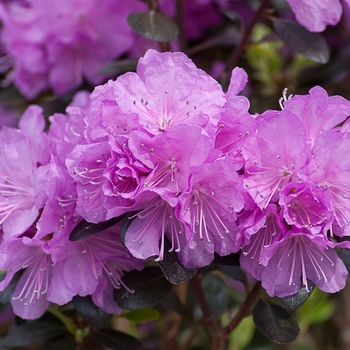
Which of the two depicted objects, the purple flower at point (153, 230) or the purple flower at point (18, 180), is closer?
the purple flower at point (153, 230)

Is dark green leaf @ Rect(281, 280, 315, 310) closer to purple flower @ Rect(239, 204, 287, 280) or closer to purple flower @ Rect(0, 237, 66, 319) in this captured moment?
purple flower @ Rect(239, 204, 287, 280)

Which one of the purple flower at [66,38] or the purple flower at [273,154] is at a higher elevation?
the purple flower at [273,154]

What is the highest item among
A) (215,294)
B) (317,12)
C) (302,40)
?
(317,12)

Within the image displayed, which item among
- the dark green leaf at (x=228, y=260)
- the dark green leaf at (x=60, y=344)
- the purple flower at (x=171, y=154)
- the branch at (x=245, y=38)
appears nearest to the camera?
the purple flower at (x=171, y=154)

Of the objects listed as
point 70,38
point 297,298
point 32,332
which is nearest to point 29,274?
point 32,332

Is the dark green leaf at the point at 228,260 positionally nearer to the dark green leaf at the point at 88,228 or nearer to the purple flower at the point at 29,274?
the dark green leaf at the point at 88,228

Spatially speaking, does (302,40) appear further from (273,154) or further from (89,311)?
(89,311)

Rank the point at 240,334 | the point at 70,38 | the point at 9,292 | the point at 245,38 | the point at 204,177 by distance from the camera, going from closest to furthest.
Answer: the point at 204,177 < the point at 9,292 < the point at 245,38 < the point at 70,38 < the point at 240,334

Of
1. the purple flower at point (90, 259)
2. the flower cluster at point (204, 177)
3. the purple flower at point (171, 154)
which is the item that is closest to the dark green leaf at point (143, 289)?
the purple flower at point (90, 259)
